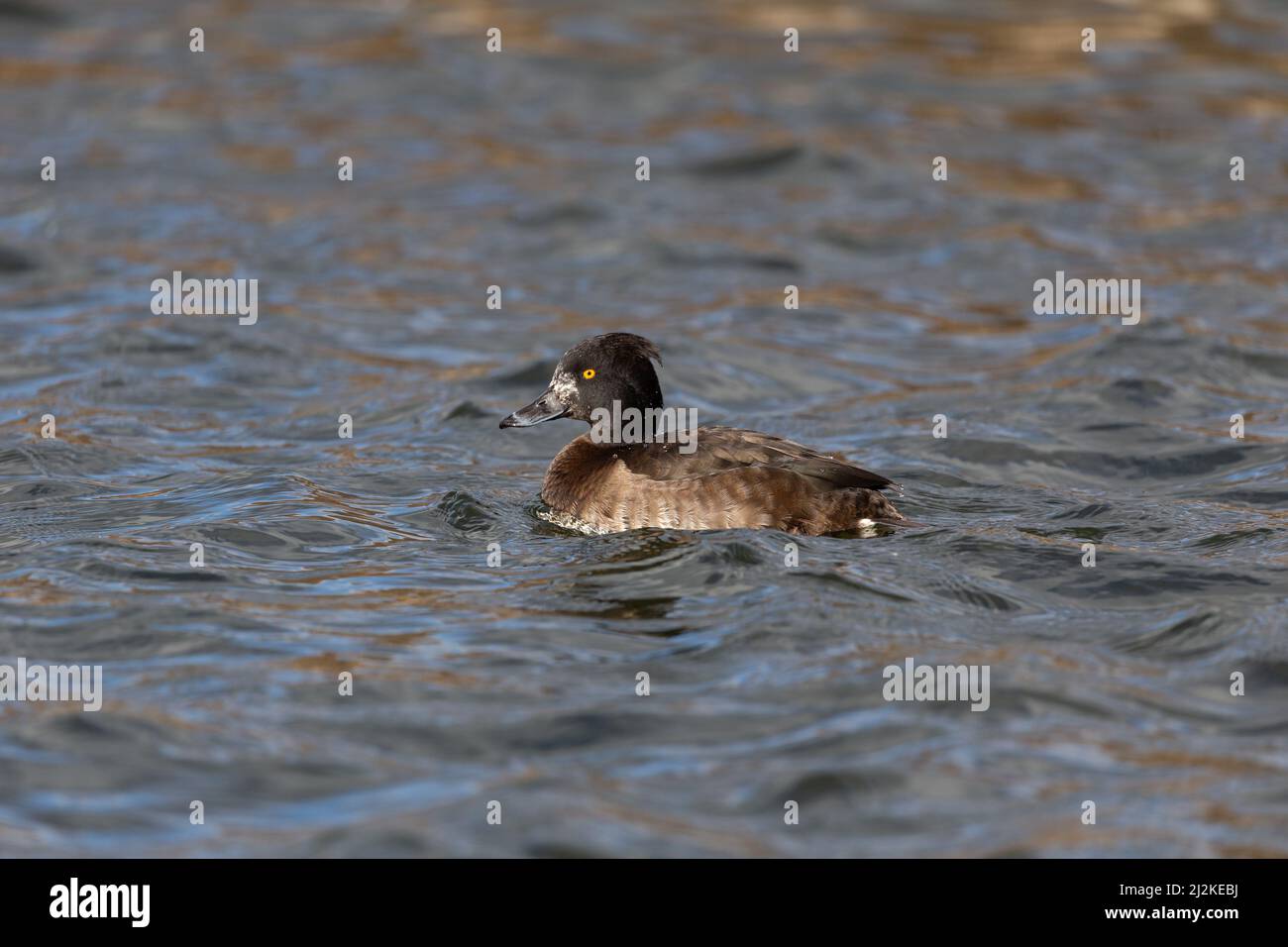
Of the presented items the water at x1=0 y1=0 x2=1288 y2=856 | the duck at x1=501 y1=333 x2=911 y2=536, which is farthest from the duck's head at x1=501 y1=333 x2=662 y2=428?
the water at x1=0 y1=0 x2=1288 y2=856

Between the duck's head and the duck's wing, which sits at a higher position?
the duck's head

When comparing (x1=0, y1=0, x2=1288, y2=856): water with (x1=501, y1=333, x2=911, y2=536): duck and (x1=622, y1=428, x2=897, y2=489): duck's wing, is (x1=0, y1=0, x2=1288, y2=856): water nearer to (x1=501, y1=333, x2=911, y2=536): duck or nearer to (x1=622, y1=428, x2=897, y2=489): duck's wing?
(x1=501, y1=333, x2=911, y2=536): duck

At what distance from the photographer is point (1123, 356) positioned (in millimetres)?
14086

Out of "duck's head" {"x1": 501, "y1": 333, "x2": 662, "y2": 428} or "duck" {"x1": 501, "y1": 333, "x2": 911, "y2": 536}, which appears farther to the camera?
"duck's head" {"x1": 501, "y1": 333, "x2": 662, "y2": 428}

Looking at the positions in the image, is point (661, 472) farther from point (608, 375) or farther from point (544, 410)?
point (544, 410)

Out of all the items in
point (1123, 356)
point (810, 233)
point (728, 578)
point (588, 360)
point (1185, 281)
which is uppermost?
point (810, 233)

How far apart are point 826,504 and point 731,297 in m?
6.90

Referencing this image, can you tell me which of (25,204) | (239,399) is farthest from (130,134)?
(239,399)

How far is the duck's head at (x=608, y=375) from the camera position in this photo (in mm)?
10172

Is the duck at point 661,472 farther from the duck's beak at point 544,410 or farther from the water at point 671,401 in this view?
the water at point 671,401

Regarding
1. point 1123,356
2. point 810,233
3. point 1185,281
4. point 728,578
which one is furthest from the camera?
point 810,233

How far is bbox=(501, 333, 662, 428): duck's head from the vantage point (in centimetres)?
1017

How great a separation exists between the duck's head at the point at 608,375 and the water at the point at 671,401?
35.3 inches
